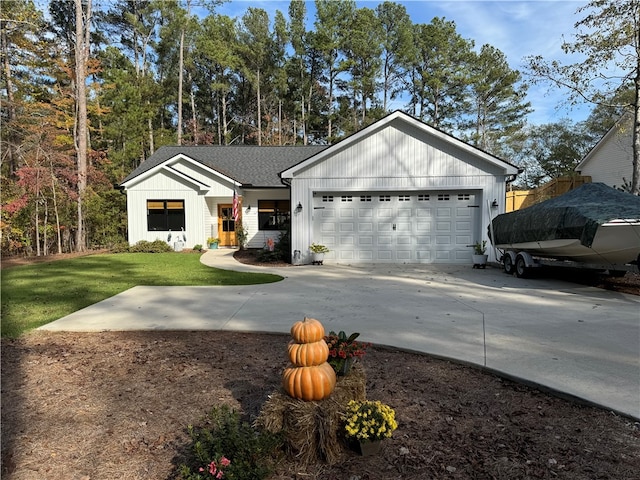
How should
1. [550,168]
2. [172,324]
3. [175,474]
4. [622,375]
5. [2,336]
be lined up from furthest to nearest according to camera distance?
[550,168] → [172,324] → [2,336] → [622,375] → [175,474]

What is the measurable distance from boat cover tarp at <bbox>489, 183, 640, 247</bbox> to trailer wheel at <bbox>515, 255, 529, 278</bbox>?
1.44 ft

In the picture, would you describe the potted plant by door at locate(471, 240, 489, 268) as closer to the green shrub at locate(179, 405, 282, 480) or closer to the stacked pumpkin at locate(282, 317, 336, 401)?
the stacked pumpkin at locate(282, 317, 336, 401)

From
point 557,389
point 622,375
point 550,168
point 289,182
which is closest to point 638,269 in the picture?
point 622,375

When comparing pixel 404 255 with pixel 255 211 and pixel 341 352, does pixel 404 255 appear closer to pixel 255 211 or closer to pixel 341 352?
pixel 255 211

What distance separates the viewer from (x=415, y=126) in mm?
12523

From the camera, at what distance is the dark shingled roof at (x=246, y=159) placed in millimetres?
18781

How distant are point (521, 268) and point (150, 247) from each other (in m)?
14.1

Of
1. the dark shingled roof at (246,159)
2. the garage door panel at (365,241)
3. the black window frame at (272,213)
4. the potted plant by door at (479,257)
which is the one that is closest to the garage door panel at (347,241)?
the garage door panel at (365,241)

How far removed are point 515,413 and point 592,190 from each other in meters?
7.33

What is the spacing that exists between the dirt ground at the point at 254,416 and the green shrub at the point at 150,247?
1256cm

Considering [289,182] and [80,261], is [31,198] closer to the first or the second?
[80,261]

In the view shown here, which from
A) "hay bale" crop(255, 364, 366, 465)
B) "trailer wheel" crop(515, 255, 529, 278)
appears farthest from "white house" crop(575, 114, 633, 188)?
"hay bale" crop(255, 364, 366, 465)

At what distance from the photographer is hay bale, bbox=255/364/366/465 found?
2.42m

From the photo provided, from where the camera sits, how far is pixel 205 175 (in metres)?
17.8
